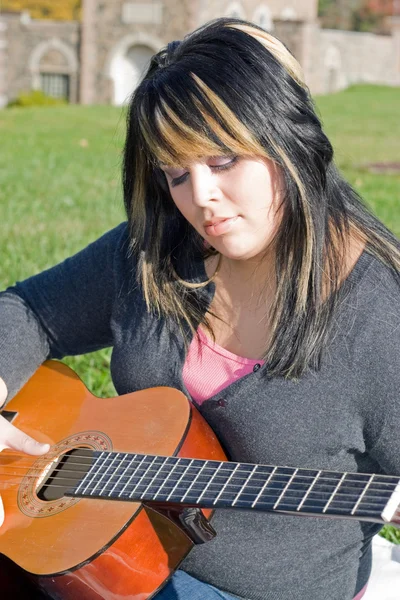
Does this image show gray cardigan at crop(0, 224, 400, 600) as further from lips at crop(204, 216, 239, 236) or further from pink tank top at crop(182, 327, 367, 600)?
lips at crop(204, 216, 239, 236)

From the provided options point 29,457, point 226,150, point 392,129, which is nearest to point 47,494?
point 29,457

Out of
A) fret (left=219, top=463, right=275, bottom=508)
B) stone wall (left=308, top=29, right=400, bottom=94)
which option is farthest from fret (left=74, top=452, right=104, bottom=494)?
stone wall (left=308, top=29, right=400, bottom=94)

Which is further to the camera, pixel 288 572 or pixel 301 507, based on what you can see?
pixel 288 572

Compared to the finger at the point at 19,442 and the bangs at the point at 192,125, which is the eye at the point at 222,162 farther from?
the finger at the point at 19,442

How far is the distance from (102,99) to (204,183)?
3082cm

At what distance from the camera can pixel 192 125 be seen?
1.79 m

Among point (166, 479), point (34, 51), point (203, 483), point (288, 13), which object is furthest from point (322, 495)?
point (288, 13)

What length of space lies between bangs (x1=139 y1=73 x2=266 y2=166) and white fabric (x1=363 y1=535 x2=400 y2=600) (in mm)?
1261

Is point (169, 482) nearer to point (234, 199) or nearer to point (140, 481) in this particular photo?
point (140, 481)

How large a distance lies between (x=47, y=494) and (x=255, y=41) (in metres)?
1.12

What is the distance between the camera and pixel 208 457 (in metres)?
1.93

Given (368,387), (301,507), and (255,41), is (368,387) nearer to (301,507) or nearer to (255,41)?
(301,507)

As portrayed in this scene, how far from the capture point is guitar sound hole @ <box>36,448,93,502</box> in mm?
2039

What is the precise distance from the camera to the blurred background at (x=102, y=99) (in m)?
6.04
